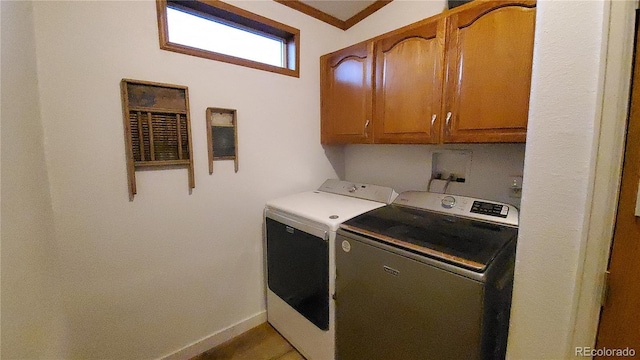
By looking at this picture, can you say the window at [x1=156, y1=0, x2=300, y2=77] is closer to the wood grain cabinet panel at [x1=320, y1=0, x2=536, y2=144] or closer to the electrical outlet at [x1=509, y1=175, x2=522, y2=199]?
the wood grain cabinet panel at [x1=320, y1=0, x2=536, y2=144]

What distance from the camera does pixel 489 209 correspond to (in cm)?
144

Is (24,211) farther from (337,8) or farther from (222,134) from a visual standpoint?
(337,8)

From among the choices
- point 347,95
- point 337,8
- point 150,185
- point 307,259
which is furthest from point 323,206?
point 337,8

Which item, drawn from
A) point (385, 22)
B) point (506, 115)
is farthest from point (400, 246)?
point (385, 22)

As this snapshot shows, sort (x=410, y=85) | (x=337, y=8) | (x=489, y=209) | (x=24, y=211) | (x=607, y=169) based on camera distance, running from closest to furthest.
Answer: (x=607, y=169) < (x=24, y=211) < (x=489, y=209) < (x=410, y=85) < (x=337, y=8)

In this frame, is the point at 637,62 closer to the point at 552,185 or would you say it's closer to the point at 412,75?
the point at 552,185

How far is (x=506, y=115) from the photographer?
4.12 ft

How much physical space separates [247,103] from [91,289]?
55.1 inches

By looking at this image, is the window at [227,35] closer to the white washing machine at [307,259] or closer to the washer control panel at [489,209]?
the white washing machine at [307,259]

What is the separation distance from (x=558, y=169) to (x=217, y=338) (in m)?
2.13

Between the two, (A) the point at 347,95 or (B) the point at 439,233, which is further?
(A) the point at 347,95

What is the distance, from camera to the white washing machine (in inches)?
59.4

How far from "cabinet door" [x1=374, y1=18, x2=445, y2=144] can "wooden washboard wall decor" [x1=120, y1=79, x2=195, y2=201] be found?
1256 millimetres

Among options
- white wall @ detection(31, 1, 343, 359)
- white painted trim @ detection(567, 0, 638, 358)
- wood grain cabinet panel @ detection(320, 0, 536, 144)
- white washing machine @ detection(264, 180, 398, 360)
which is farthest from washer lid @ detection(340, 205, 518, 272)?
white wall @ detection(31, 1, 343, 359)
